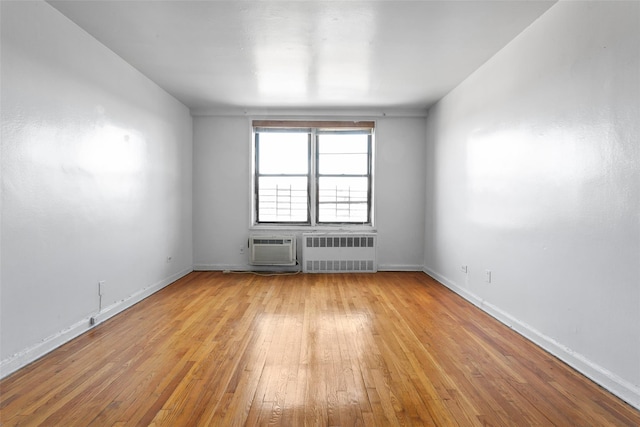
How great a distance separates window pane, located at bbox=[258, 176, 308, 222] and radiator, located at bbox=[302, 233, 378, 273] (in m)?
0.55

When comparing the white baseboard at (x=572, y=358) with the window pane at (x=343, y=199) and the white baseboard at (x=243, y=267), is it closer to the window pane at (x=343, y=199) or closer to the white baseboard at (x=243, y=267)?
the white baseboard at (x=243, y=267)

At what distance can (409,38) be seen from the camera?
3398 millimetres

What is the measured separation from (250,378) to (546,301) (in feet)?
7.47

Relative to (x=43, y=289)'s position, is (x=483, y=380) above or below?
below

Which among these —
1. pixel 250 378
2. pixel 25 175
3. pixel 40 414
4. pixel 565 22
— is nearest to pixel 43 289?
pixel 25 175

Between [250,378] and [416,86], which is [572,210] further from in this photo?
[416,86]

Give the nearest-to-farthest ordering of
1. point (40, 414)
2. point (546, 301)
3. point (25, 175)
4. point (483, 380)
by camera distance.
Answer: point (40, 414) → point (483, 380) → point (25, 175) → point (546, 301)

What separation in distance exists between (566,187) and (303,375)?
223 centimetres

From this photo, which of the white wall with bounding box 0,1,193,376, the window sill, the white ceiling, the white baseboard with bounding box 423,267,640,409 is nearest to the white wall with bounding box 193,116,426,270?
the window sill

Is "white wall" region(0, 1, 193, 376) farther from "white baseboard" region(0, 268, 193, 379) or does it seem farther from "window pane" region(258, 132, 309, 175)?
"window pane" region(258, 132, 309, 175)

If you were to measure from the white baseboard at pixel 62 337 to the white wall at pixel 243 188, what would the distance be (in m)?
1.75

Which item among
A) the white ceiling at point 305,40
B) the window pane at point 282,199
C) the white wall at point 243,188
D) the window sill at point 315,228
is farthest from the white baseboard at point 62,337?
the white ceiling at point 305,40

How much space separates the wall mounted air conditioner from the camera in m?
6.03

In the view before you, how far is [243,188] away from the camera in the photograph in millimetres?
6191
